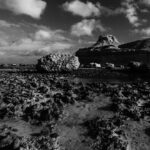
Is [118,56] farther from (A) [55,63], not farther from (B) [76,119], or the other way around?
(B) [76,119]

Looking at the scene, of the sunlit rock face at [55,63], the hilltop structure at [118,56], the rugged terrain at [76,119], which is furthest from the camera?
the hilltop structure at [118,56]

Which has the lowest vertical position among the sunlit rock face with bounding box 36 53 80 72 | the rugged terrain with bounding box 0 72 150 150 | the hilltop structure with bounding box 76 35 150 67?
the rugged terrain with bounding box 0 72 150 150

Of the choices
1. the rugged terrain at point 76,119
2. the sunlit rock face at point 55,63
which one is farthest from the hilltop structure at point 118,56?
the rugged terrain at point 76,119

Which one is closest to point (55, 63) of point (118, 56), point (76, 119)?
point (76, 119)

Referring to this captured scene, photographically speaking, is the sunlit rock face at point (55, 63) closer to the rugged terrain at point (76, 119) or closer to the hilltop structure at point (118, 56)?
the rugged terrain at point (76, 119)

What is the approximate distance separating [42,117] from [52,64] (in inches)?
1062

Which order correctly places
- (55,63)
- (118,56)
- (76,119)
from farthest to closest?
(118,56)
(55,63)
(76,119)

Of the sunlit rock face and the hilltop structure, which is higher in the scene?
the hilltop structure

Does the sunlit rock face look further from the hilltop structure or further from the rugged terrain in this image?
the hilltop structure

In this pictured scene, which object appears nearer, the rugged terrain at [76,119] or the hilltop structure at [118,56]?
the rugged terrain at [76,119]

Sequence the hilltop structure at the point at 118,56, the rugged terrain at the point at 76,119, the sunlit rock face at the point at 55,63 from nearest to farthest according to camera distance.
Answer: the rugged terrain at the point at 76,119 < the sunlit rock face at the point at 55,63 < the hilltop structure at the point at 118,56

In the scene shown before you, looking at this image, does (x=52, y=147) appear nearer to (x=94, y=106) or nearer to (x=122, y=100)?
(x=94, y=106)

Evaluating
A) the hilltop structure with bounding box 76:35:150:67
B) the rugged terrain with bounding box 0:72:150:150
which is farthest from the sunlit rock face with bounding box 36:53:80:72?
the hilltop structure with bounding box 76:35:150:67

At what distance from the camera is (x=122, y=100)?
1769 centimetres
